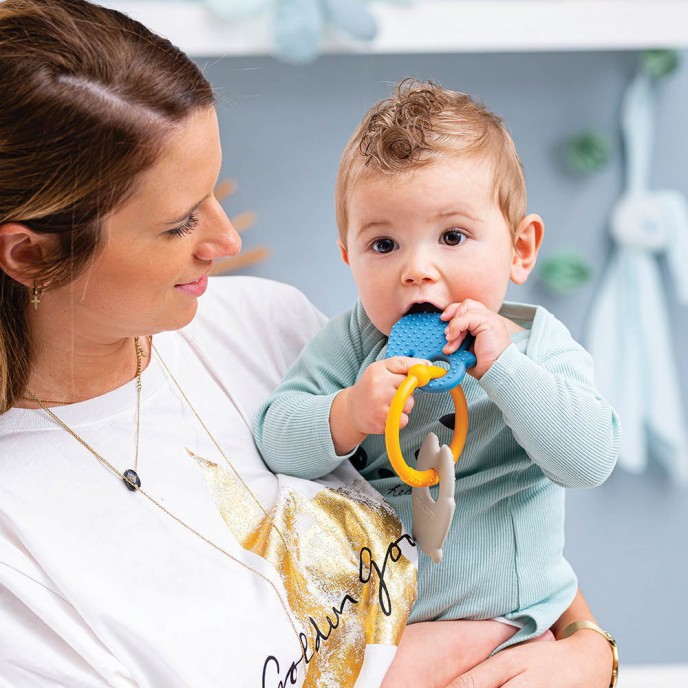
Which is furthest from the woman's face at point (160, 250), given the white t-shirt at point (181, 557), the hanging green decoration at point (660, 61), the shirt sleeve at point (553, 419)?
the hanging green decoration at point (660, 61)

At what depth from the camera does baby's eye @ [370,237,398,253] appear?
1.10m

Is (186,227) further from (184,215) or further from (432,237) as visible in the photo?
(432,237)

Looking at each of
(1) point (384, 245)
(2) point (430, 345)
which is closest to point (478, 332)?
(2) point (430, 345)

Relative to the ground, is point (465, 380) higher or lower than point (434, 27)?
lower

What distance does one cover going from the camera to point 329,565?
1.06m

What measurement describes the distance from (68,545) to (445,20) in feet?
5.63

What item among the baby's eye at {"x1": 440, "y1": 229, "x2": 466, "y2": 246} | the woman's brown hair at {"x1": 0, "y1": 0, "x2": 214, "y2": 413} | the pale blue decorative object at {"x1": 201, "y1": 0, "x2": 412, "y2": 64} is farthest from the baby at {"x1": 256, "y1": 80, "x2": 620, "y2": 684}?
the pale blue decorative object at {"x1": 201, "y1": 0, "x2": 412, "y2": 64}

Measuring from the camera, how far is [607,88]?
8.61ft

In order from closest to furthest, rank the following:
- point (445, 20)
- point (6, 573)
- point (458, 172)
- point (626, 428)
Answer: point (6, 573)
point (458, 172)
point (445, 20)
point (626, 428)

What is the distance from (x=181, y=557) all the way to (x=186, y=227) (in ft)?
1.19

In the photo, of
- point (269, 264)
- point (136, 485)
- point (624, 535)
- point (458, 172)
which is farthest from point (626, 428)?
point (136, 485)

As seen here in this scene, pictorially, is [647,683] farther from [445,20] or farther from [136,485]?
[136,485]

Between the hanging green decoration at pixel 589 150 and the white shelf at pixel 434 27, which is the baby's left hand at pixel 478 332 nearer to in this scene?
the white shelf at pixel 434 27

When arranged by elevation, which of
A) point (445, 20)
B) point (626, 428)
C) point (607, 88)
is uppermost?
point (607, 88)
